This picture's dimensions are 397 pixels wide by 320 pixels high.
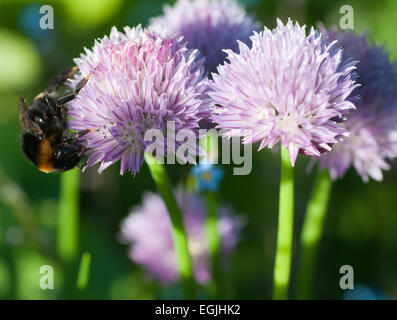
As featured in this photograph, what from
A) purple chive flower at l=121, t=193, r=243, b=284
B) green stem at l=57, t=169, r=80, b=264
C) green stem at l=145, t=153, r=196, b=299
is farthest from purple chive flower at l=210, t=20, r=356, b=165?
purple chive flower at l=121, t=193, r=243, b=284

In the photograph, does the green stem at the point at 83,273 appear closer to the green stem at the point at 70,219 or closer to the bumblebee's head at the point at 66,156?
the bumblebee's head at the point at 66,156

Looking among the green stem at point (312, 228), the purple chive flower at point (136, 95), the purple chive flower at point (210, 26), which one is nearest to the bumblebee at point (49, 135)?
the purple chive flower at point (136, 95)

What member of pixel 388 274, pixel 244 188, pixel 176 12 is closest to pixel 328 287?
pixel 388 274

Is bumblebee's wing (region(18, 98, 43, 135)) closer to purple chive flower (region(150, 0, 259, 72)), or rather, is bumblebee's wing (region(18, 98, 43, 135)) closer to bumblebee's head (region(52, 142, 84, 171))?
bumblebee's head (region(52, 142, 84, 171))

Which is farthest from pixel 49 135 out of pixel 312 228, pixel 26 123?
pixel 312 228

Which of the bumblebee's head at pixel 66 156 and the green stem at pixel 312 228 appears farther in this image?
the green stem at pixel 312 228

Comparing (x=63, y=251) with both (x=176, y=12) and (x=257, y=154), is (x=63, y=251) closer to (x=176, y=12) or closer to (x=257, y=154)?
(x=176, y=12)
